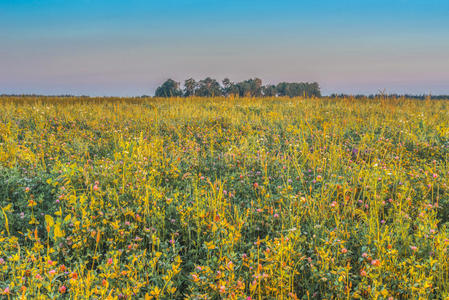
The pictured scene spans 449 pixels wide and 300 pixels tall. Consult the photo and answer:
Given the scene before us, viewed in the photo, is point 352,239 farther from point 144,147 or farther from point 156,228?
point 144,147

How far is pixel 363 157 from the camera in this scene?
18.6 feet

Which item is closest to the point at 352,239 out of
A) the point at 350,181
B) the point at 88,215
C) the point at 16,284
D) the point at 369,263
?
the point at 369,263

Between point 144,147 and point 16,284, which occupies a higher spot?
point 144,147

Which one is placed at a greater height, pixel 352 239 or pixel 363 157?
pixel 363 157

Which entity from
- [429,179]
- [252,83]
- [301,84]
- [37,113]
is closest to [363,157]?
[429,179]

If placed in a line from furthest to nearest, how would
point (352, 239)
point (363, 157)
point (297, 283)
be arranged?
point (363, 157) < point (352, 239) < point (297, 283)

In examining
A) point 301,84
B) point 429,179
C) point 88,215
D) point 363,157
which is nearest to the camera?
point 88,215

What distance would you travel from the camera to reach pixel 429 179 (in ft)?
12.9

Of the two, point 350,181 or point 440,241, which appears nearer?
point 440,241

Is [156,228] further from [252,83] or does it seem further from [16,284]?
[252,83]

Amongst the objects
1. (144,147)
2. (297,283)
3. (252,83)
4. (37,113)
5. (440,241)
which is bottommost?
(297,283)

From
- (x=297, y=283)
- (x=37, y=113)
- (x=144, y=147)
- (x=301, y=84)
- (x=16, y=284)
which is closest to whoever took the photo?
(x=16, y=284)

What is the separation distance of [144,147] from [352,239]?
11.2ft

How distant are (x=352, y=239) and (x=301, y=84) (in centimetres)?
7344
